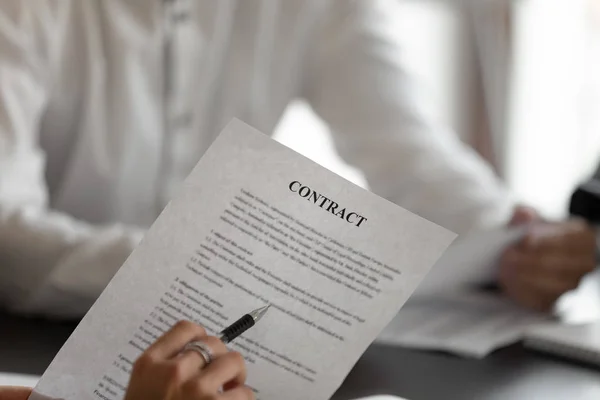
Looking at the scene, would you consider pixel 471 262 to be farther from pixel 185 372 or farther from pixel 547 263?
pixel 185 372

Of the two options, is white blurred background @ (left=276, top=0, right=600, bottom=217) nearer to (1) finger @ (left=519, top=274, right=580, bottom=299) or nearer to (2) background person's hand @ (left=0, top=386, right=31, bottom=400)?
(1) finger @ (left=519, top=274, right=580, bottom=299)

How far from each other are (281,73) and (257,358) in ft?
2.55

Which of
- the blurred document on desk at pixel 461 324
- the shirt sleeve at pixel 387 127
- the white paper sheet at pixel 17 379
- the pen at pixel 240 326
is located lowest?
the white paper sheet at pixel 17 379

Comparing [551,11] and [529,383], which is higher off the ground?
[551,11]

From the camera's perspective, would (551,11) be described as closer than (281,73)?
No

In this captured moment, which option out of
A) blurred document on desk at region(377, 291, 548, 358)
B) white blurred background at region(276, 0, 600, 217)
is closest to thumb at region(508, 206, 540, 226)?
blurred document on desk at region(377, 291, 548, 358)

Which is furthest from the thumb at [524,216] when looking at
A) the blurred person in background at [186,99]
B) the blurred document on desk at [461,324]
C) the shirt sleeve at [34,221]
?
the shirt sleeve at [34,221]

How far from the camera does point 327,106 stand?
1.18m

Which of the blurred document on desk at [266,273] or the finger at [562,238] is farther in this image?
the finger at [562,238]

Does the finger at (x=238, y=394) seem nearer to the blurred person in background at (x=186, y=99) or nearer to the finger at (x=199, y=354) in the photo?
the finger at (x=199, y=354)

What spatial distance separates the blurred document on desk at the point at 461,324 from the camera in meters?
0.73

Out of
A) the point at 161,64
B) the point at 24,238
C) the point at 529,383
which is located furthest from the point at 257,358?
the point at 161,64

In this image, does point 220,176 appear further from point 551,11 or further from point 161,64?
point 551,11

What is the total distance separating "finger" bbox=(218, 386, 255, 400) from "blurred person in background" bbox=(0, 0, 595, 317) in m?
0.57
